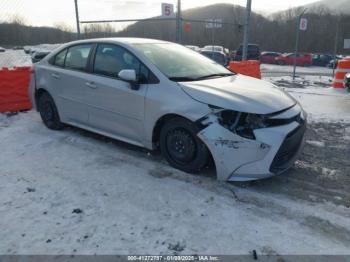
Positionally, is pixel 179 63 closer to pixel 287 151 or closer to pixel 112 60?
pixel 112 60

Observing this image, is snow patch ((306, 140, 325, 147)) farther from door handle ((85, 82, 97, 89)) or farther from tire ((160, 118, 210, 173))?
door handle ((85, 82, 97, 89))

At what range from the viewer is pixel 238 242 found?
2.85 meters

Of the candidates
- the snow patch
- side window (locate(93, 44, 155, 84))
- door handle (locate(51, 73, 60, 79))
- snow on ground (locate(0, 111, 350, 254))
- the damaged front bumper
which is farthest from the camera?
door handle (locate(51, 73, 60, 79))

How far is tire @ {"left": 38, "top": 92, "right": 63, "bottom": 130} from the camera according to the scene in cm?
586

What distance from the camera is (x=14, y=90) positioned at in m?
7.34

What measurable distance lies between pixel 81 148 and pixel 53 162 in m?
0.60

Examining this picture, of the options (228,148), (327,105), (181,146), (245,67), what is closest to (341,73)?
(245,67)

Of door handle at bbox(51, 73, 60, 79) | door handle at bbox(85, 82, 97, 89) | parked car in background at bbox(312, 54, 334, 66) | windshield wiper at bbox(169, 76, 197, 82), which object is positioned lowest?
parked car in background at bbox(312, 54, 334, 66)

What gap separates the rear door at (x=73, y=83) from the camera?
516 centimetres

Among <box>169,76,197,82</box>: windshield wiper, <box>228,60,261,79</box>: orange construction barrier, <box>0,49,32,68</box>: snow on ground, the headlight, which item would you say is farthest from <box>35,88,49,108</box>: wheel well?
<box>0,49,32,68</box>: snow on ground

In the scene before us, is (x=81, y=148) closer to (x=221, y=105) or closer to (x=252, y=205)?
(x=221, y=105)

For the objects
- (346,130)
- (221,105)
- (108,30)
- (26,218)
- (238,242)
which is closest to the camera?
(238,242)

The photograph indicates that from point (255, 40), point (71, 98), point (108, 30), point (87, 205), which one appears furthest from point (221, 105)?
point (255, 40)

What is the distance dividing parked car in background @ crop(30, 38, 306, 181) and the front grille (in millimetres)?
13
